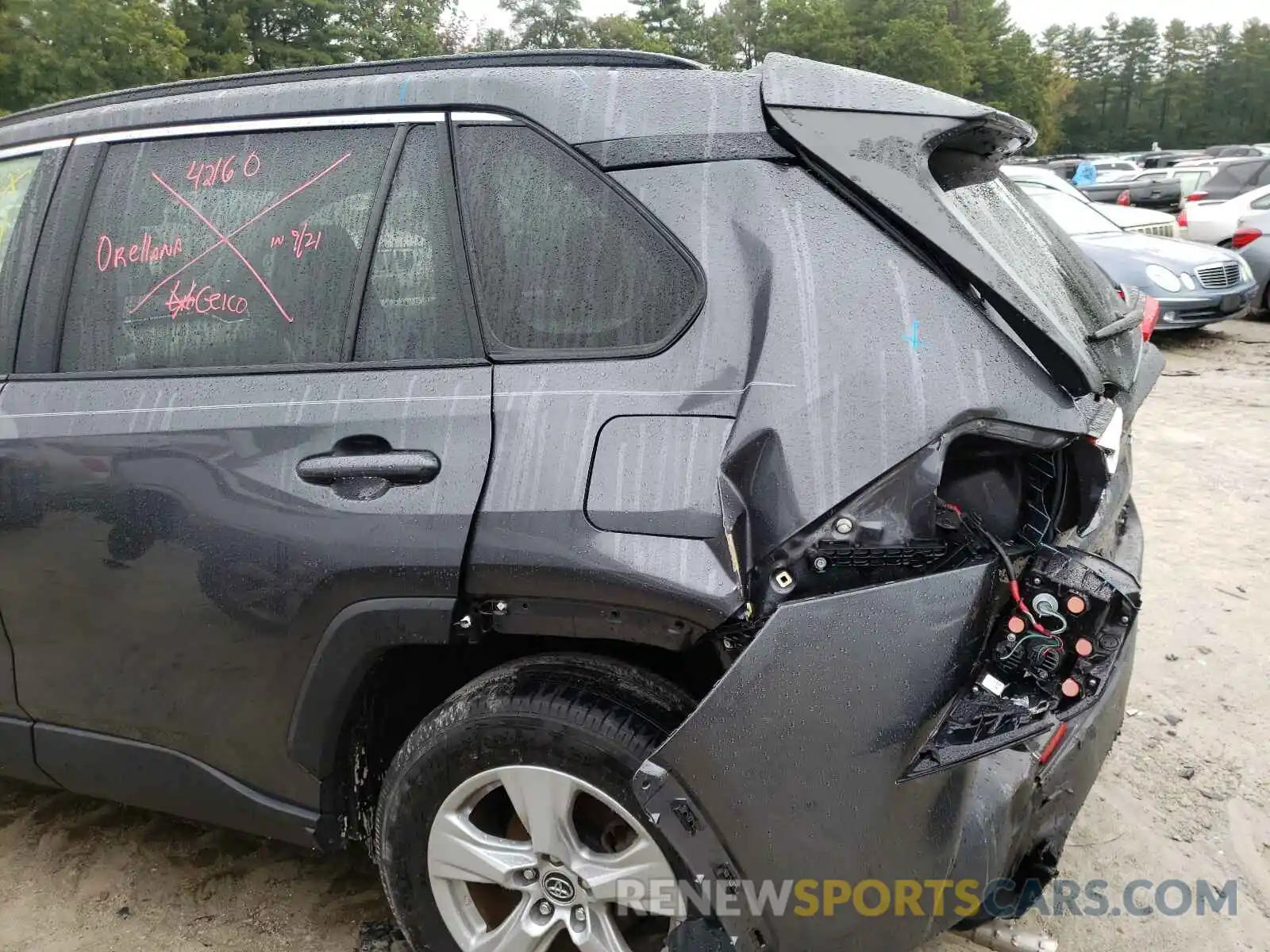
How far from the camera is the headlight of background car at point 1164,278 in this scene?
8578mm

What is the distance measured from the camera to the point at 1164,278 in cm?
862

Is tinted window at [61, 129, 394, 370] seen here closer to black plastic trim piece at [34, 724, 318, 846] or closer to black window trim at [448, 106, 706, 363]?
black window trim at [448, 106, 706, 363]

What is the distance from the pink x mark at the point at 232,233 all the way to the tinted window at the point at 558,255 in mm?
346

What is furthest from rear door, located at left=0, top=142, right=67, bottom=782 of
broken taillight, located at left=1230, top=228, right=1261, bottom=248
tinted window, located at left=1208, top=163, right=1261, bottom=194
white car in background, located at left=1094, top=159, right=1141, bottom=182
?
white car in background, located at left=1094, top=159, right=1141, bottom=182

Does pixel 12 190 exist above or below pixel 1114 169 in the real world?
below

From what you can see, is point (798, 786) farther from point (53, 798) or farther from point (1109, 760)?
point (53, 798)

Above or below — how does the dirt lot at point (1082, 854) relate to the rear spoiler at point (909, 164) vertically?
below

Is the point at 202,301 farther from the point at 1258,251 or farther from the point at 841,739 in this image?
the point at 1258,251

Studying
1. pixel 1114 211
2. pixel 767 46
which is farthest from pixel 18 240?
pixel 767 46

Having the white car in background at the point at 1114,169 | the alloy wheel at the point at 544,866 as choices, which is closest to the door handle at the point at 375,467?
the alloy wheel at the point at 544,866

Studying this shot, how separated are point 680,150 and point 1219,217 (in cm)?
1261

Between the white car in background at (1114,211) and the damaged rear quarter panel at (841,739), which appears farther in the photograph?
the white car in background at (1114,211)

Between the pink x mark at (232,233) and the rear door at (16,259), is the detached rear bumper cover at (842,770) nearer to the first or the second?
the pink x mark at (232,233)

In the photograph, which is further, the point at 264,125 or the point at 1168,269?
the point at 1168,269
